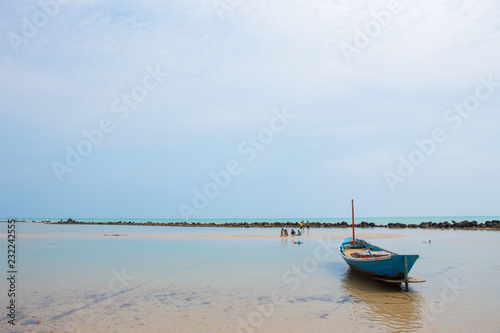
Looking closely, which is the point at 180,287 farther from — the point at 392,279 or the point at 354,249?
the point at 354,249

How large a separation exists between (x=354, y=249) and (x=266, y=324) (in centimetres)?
1137

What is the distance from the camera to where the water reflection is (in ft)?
30.0

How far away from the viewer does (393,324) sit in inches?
357

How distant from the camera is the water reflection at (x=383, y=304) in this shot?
9.16 meters

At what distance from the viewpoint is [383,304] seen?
1092 centimetres

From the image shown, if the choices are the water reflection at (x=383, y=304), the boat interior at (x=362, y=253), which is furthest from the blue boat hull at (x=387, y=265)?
the boat interior at (x=362, y=253)

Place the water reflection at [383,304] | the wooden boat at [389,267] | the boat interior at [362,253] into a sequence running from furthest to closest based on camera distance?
the boat interior at [362,253], the wooden boat at [389,267], the water reflection at [383,304]

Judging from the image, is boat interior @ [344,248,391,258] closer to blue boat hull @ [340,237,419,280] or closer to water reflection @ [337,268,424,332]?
blue boat hull @ [340,237,419,280]

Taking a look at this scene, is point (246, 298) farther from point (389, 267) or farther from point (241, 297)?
point (389, 267)

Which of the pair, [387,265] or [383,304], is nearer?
[383,304]

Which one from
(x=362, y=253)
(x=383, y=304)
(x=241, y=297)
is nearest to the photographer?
(x=383, y=304)

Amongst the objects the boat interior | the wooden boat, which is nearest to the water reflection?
the wooden boat

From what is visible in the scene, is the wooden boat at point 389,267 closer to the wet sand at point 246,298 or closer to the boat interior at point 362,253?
the wet sand at point 246,298

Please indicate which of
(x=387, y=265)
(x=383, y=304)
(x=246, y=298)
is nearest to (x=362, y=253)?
(x=387, y=265)
